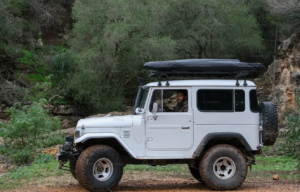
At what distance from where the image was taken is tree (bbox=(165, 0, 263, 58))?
30.9 metres

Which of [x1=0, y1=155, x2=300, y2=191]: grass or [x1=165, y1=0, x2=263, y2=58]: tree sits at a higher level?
[x1=165, y1=0, x2=263, y2=58]: tree

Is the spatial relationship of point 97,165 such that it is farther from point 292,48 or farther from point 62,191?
point 292,48

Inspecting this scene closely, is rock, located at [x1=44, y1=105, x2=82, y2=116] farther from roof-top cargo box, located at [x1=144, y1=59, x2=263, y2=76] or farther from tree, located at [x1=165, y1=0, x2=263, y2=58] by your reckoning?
roof-top cargo box, located at [x1=144, y1=59, x2=263, y2=76]

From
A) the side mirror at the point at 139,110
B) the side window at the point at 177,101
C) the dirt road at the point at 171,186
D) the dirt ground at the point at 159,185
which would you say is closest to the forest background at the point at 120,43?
the dirt ground at the point at 159,185

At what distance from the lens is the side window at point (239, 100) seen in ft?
24.4

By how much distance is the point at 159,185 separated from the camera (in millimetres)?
8273

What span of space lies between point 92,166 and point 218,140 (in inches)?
107

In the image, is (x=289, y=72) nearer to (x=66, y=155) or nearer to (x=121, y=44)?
(x=121, y=44)

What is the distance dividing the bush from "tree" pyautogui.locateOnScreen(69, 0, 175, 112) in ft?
42.2

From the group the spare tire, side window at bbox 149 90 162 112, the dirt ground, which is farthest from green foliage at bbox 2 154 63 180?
the spare tire

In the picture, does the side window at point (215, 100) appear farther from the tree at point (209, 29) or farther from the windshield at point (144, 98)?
the tree at point (209, 29)

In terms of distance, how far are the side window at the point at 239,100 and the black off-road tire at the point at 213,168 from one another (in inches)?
34.9

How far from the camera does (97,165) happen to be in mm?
7188

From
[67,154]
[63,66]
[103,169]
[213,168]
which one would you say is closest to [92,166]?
[103,169]
